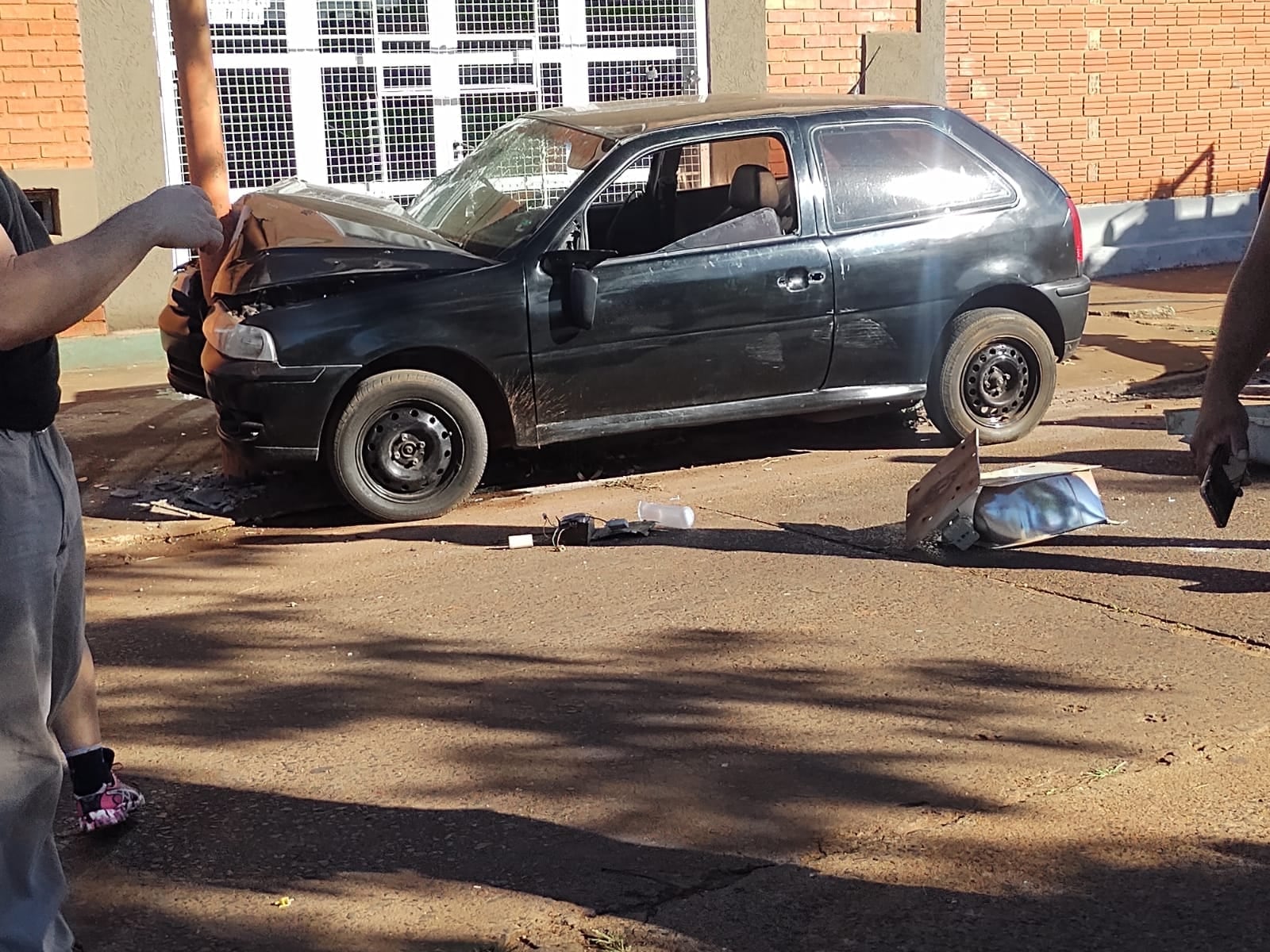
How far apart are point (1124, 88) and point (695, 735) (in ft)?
41.5

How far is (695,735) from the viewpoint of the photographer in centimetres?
465

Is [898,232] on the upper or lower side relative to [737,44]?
lower

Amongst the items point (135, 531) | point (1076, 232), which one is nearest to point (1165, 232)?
point (1076, 232)

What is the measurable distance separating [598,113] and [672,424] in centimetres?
192

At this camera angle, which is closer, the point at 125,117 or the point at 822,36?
the point at 125,117

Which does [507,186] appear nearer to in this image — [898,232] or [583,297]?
[583,297]

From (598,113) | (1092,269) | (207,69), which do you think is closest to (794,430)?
(598,113)

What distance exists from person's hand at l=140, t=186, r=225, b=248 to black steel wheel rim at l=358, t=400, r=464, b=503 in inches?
165

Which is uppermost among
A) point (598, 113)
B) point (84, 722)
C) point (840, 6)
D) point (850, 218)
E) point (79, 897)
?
point (840, 6)

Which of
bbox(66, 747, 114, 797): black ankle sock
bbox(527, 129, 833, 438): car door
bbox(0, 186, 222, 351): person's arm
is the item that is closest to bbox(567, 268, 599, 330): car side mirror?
bbox(527, 129, 833, 438): car door

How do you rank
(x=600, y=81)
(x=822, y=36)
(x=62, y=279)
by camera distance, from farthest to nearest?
(x=822, y=36)
(x=600, y=81)
(x=62, y=279)

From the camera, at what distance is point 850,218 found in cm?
792

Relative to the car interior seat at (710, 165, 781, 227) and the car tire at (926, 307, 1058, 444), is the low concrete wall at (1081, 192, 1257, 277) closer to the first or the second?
the car tire at (926, 307, 1058, 444)

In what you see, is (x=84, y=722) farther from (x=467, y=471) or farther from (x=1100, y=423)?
(x=1100, y=423)
